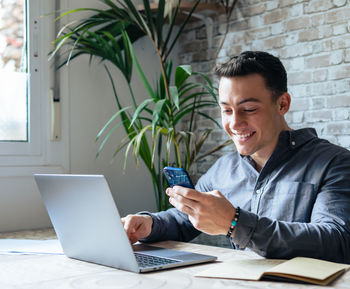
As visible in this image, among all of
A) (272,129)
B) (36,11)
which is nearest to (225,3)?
(36,11)

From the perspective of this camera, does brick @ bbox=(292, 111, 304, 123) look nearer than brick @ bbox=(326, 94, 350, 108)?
No

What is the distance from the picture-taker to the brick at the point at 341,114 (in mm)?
2643

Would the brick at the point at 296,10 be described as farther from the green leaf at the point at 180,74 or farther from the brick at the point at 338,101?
the green leaf at the point at 180,74

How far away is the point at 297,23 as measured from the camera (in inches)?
113

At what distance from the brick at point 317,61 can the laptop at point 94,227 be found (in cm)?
173

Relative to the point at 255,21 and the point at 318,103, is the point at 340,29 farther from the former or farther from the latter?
the point at 255,21

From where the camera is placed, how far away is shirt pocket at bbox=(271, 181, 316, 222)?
1641 mm

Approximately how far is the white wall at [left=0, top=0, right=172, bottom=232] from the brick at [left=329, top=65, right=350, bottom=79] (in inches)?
50.6

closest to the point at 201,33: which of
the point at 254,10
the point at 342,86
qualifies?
the point at 254,10

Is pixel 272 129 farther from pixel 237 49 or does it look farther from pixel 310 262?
pixel 237 49

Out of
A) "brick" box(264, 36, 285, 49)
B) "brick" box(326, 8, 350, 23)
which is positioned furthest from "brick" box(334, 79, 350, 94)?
"brick" box(264, 36, 285, 49)

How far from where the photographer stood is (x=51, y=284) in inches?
43.5

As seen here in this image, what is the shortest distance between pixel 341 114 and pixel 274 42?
642mm

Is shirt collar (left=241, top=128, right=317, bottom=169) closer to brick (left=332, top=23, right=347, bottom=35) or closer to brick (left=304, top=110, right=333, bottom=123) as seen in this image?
brick (left=304, top=110, right=333, bottom=123)
